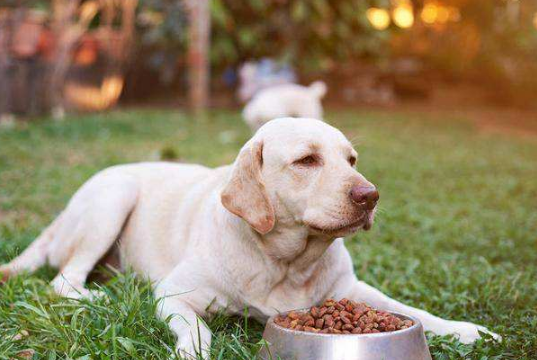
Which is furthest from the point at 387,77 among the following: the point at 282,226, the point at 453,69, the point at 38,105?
the point at 282,226

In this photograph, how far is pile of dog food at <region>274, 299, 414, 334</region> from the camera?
8.37 ft

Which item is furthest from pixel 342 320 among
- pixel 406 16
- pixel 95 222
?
pixel 406 16

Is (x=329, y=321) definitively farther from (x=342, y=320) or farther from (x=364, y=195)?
(x=364, y=195)

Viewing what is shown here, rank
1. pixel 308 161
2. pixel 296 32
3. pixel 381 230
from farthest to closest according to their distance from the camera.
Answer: pixel 296 32, pixel 381 230, pixel 308 161

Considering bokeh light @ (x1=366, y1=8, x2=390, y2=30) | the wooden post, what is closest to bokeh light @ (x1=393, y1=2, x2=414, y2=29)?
bokeh light @ (x1=366, y1=8, x2=390, y2=30)

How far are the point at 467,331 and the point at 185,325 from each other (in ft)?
3.90

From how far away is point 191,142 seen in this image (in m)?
10.3

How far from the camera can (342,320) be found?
2.60m

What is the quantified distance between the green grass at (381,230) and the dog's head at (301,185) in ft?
1.72

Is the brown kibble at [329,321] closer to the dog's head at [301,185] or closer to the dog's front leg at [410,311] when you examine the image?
the dog's head at [301,185]

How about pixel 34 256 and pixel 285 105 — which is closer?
pixel 34 256

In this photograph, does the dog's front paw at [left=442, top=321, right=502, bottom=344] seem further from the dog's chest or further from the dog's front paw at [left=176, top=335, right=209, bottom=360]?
the dog's front paw at [left=176, top=335, right=209, bottom=360]

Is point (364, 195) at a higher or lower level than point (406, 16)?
higher

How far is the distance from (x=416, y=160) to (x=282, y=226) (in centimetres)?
664
